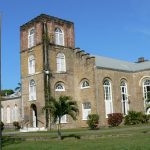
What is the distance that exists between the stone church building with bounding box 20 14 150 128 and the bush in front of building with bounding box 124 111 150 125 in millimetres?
1998

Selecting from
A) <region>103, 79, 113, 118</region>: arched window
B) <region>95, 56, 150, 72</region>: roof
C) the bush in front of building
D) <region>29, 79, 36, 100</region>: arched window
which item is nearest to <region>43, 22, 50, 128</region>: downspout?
<region>29, 79, 36, 100</region>: arched window

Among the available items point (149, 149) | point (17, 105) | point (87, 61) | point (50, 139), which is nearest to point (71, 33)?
point (87, 61)

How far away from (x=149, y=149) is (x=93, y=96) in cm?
2578

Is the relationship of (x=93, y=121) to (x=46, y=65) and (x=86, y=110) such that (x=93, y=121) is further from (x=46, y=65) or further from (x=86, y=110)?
(x=46, y=65)

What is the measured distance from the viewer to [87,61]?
45438mm

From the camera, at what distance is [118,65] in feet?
164

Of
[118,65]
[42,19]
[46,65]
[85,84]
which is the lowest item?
[85,84]

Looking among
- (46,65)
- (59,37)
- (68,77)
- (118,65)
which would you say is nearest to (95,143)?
(46,65)

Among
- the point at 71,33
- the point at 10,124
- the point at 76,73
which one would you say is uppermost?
the point at 71,33

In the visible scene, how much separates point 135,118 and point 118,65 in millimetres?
9059

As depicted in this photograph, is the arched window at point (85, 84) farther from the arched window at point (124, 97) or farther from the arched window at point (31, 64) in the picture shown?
the arched window at point (31, 64)

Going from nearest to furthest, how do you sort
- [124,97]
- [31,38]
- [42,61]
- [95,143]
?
[95,143] → [42,61] → [31,38] → [124,97]

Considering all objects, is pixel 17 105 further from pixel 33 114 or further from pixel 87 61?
pixel 87 61

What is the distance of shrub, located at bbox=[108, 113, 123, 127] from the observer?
42.8m
